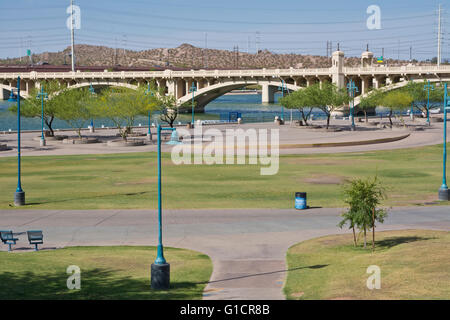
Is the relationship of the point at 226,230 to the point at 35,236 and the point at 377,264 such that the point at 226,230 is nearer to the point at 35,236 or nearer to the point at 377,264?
the point at 35,236

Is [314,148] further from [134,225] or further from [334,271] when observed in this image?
[334,271]

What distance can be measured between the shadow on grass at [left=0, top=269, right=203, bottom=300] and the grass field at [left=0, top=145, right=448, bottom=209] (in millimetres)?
13980

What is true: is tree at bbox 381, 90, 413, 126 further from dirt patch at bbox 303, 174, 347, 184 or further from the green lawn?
the green lawn

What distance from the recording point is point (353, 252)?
24797mm

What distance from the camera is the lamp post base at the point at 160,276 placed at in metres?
20.2

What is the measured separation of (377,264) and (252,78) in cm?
11036

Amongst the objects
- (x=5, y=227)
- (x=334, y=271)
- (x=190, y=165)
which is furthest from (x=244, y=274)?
(x=190, y=165)

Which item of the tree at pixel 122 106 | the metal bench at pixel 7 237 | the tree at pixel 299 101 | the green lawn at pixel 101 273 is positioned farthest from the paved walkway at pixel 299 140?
the green lawn at pixel 101 273

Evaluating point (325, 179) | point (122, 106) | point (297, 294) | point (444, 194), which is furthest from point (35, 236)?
point (122, 106)

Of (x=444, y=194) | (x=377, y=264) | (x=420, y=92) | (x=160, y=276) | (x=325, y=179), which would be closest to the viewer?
(x=160, y=276)

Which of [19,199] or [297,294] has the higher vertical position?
[19,199]

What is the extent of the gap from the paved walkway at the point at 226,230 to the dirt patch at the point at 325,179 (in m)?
10.1

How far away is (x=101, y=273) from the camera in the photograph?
22.2 metres

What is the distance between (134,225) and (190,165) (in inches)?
961
